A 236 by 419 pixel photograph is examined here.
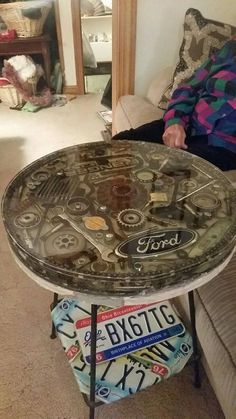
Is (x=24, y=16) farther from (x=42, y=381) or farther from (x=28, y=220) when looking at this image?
(x=42, y=381)

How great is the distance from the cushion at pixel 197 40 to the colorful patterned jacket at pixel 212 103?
0.71ft

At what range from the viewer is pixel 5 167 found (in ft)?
6.57

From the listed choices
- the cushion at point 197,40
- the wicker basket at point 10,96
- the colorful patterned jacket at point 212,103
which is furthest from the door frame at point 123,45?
the wicker basket at point 10,96

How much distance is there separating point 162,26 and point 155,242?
4.59ft

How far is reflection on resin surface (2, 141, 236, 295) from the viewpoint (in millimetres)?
601

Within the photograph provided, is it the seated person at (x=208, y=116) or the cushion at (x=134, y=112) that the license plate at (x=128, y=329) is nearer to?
the seated person at (x=208, y=116)

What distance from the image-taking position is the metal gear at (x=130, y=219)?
2.26 ft

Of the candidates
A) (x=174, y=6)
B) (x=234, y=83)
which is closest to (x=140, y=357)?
(x=234, y=83)

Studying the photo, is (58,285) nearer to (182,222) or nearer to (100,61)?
(182,222)

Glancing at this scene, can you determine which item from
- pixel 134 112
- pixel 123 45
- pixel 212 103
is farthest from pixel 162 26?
pixel 212 103

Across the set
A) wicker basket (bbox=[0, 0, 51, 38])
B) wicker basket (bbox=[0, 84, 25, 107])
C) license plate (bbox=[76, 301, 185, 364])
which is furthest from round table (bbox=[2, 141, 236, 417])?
wicker basket (bbox=[0, 0, 51, 38])

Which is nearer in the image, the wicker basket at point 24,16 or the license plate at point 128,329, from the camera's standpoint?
the license plate at point 128,329

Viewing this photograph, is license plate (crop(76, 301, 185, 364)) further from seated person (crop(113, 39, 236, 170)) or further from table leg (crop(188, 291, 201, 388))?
seated person (crop(113, 39, 236, 170))

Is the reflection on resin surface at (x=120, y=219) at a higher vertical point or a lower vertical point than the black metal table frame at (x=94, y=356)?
higher
